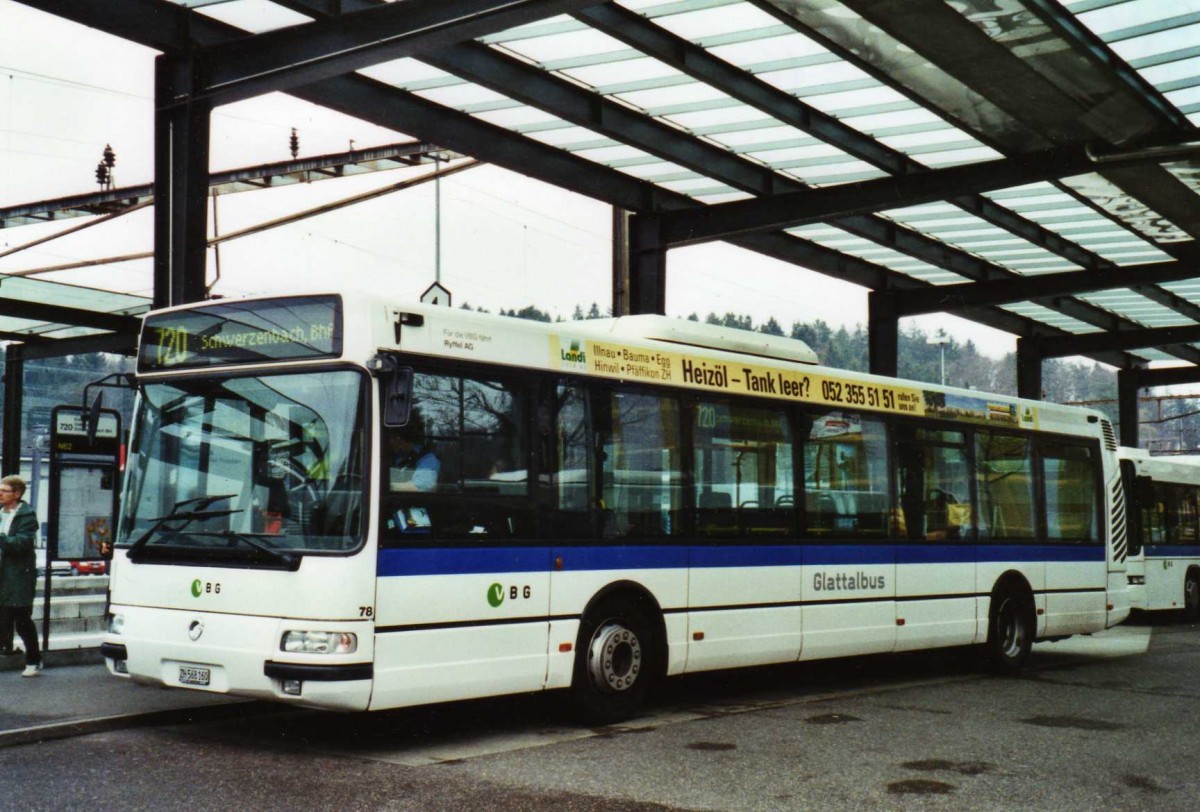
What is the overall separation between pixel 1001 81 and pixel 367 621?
964 centimetres

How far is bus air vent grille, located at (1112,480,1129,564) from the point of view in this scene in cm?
1619

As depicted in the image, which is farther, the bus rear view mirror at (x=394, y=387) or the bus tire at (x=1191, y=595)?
the bus tire at (x=1191, y=595)

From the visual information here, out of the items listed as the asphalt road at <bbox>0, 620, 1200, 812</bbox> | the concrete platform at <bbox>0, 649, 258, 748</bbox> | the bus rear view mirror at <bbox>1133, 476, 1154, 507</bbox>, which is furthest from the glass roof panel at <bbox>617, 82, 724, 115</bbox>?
the concrete platform at <bbox>0, 649, 258, 748</bbox>

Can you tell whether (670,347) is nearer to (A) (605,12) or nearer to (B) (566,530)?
(B) (566,530)

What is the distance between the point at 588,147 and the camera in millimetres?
17969

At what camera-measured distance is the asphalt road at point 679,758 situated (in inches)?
288

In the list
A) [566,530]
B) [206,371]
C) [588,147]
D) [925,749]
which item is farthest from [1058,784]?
[588,147]

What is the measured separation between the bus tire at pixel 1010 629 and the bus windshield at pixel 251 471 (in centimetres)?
837

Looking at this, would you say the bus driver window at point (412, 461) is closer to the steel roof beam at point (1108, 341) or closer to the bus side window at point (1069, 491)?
the bus side window at point (1069, 491)

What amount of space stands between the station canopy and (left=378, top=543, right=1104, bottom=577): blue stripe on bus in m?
4.89

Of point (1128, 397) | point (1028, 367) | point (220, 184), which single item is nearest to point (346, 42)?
point (220, 184)

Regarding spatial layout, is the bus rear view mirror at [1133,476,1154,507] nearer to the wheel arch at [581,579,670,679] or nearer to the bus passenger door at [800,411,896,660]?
the bus passenger door at [800,411,896,660]

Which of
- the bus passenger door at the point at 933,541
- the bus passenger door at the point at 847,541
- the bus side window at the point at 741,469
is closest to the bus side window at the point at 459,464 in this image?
the bus side window at the point at 741,469

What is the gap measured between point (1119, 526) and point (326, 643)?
11.2m
